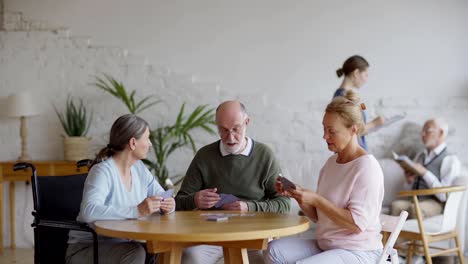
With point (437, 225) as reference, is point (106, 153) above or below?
above

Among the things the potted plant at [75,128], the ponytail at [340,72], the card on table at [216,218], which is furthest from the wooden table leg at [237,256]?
the potted plant at [75,128]

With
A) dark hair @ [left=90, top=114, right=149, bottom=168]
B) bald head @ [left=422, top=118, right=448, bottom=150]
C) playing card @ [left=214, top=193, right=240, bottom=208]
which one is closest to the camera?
dark hair @ [left=90, top=114, right=149, bottom=168]

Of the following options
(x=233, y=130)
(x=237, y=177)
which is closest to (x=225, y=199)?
(x=237, y=177)

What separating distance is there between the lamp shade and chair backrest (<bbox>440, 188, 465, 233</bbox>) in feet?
13.3

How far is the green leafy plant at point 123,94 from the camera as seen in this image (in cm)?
686

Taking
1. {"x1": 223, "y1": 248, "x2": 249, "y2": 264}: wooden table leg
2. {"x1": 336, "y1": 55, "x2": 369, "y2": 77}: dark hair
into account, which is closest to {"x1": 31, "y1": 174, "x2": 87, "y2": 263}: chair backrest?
{"x1": 223, "y1": 248, "x2": 249, "y2": 264}: wooden table leg

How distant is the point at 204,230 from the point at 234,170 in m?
1.09

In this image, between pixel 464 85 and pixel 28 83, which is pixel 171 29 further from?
pixel 464 85

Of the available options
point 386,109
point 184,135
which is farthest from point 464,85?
point 184,135

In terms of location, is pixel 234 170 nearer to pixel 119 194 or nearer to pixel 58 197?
pixel 119 194

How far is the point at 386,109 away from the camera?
7.00 meters

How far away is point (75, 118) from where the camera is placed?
706 cm

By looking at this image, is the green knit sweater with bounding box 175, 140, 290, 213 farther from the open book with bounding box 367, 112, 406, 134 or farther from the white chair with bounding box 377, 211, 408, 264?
the open book with bounding box 367, 112, 406, 134

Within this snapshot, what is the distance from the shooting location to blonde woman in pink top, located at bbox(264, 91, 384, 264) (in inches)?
129
